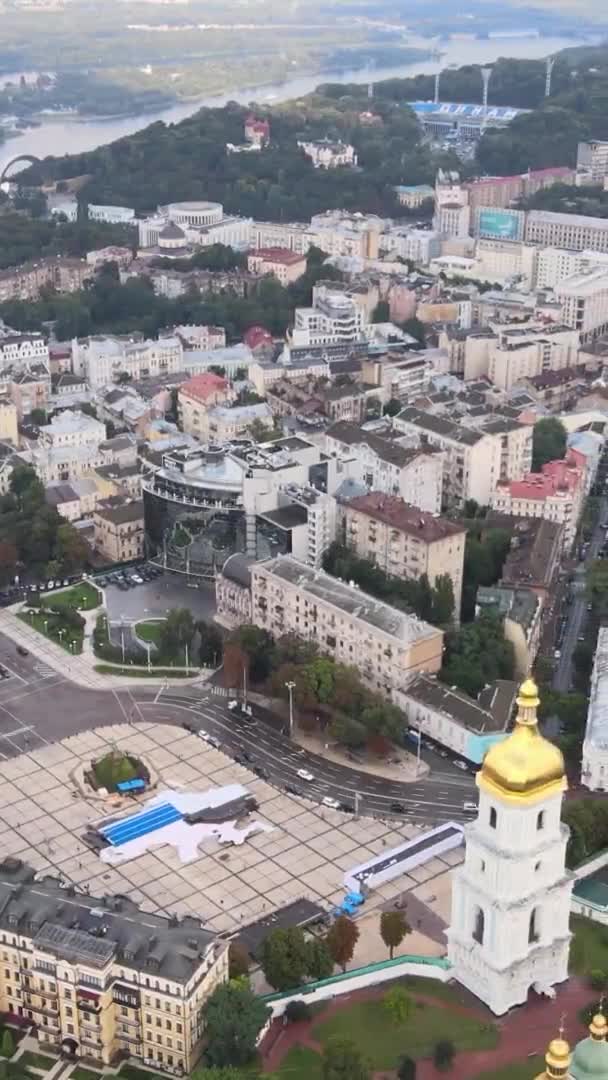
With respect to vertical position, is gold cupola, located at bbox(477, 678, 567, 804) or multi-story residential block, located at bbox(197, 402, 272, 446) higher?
gold cupola, located at bbox(477, 678, 567, 804)

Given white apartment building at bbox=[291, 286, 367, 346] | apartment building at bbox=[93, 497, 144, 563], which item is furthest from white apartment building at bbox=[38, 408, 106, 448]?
white apartment building at bbox=[291, 286, 367, 346]

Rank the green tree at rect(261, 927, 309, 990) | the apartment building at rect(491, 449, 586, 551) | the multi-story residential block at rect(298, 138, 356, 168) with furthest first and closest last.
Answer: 1. the multi-story residential block at rect(298, 138, 356, 168)
2. the apartment building at rect(491, 449, 586, 551)
3. the green tree at rect(261, 927, 309, 990)

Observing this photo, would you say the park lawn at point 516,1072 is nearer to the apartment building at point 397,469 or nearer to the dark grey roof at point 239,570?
the dark grey roof at point 239,570

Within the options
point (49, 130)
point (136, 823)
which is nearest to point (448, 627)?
point (136, 823)

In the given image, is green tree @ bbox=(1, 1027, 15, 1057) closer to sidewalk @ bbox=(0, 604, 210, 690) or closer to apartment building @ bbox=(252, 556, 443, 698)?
sidewalk @ bbox=(0, 604, 210, 690)

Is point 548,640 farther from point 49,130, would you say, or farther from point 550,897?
point 49,130

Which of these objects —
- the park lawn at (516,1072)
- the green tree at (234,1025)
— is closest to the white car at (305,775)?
the green tree at (234,1025)
